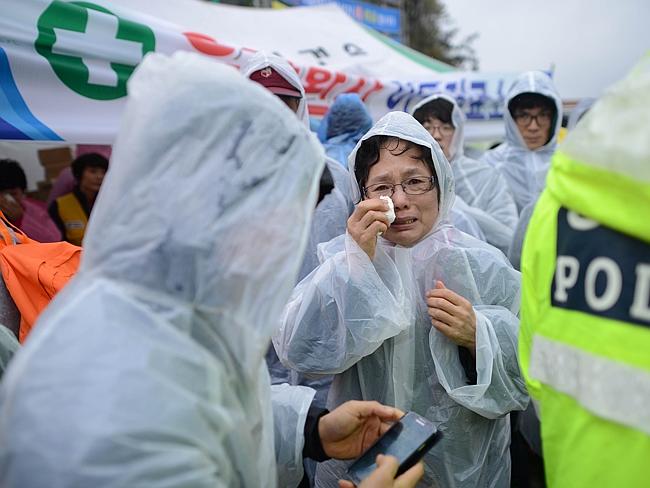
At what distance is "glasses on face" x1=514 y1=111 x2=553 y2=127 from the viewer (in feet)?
12.6

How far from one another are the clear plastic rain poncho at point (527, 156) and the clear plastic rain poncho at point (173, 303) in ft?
10.6

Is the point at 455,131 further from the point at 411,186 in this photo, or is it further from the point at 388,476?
the point at 388,476

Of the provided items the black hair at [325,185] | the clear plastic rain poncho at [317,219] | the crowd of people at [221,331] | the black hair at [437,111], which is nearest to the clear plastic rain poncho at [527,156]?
the black hair at [437,111]

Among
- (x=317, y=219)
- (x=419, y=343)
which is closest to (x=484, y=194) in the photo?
(x=317, y=219)

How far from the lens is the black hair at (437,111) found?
11.8 ft

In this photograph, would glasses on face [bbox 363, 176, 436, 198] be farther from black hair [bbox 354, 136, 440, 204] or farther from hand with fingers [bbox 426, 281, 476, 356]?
hand with fingers [bbox 426, 281, 476, 356]

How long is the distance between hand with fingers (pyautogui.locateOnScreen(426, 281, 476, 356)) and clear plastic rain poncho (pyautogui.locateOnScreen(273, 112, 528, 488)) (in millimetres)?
36

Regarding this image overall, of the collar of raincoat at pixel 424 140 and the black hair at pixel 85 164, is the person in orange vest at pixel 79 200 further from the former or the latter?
the collar of raincoat at pixel 424 140

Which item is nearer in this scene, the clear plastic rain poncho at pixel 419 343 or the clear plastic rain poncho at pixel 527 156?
the clear plastic rain poncho at pixel 419 343

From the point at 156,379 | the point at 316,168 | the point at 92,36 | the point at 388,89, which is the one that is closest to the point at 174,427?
the point at 156,379

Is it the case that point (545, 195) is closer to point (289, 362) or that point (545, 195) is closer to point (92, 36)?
point (289, 362)

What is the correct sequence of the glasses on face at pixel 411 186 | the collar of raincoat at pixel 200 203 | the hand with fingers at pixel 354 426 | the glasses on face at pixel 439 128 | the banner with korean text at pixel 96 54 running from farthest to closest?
the glasses on face at pixel 439 128 → the banner with korean text at pixel 96 54 → the glasses on face at pixel 411 186 → the hand with fingers at pixel 354 426 → the collar of raincoat at pixel 200 203

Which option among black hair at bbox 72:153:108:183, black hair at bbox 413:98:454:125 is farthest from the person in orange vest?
black hair at bbox 413:98:454:125

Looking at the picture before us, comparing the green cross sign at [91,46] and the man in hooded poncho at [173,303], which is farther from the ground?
the green cross sign at [91,46]
